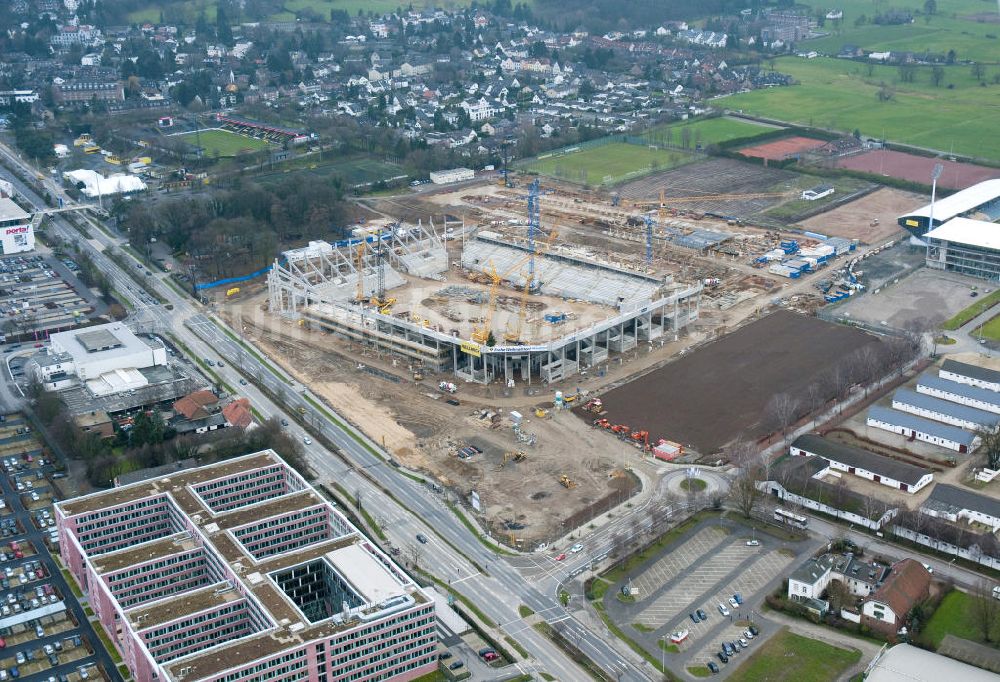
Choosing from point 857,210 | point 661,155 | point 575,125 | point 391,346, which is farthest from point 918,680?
point 575,125

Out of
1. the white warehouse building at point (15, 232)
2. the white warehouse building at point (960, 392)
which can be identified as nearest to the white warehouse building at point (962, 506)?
the white warehouse building at point (960, 392)

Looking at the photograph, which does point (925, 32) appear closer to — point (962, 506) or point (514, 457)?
point (962, 506)

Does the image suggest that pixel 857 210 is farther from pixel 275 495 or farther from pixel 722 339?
pixel 275 495

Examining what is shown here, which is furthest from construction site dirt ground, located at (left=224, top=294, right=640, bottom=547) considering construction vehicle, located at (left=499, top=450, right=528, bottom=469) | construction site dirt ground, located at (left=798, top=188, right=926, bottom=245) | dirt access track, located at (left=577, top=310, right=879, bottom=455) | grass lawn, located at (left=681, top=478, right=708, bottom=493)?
construction site dirt ground, located at (left=798, top=188, right=926, bottom=245)

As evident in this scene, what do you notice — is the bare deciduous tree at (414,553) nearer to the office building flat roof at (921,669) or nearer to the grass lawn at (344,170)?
the office building flat roof at (921,669)

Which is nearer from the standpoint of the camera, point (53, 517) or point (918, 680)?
point (918, 680)

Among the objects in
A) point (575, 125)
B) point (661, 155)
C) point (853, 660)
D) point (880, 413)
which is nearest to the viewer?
point (853, 660)

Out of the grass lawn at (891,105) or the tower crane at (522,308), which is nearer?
the tower crane at (522,308)
